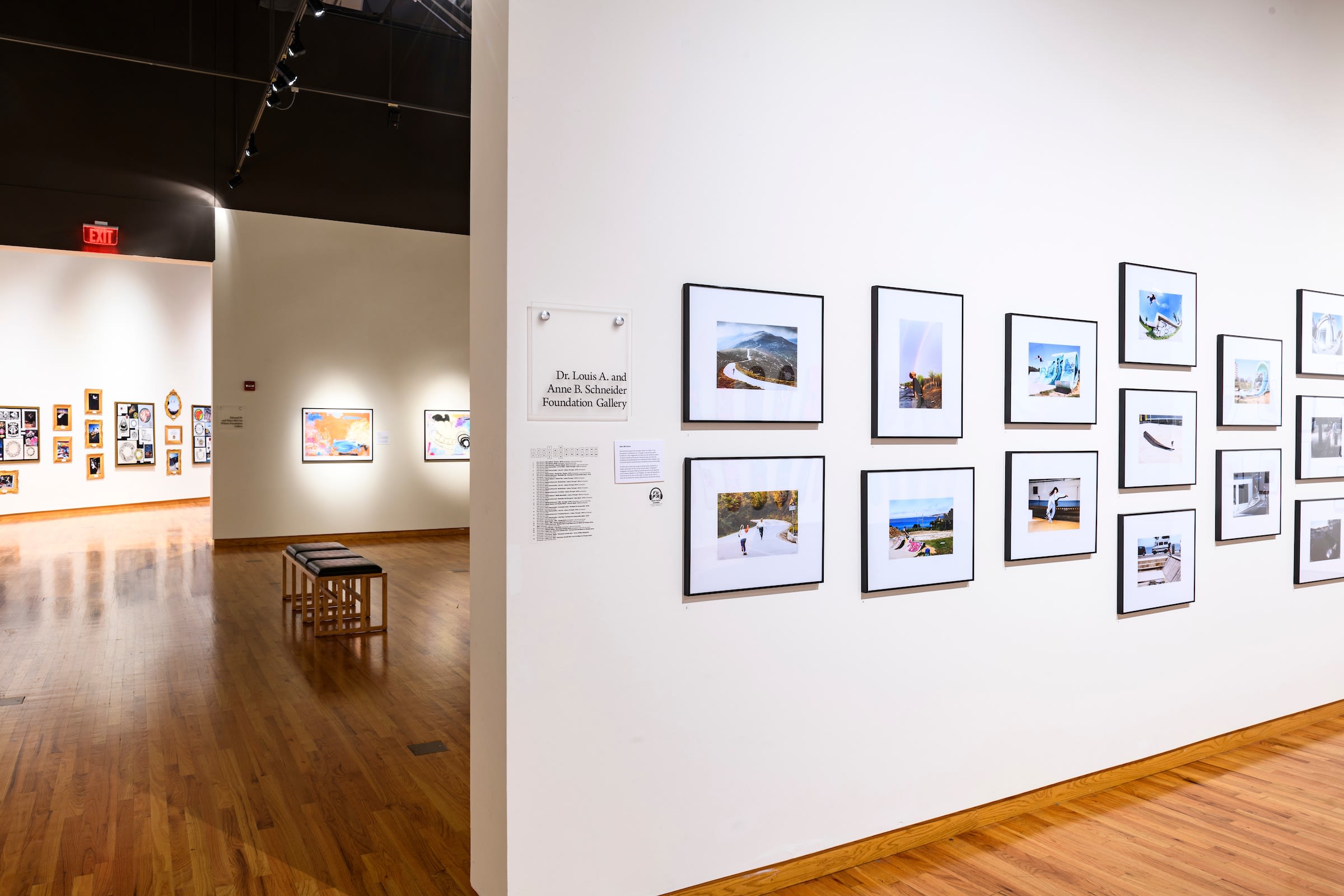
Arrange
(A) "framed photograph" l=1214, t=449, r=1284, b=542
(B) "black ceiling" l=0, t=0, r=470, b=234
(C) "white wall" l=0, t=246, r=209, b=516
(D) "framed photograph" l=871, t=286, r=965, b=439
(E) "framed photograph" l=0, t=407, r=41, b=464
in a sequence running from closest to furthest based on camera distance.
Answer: (D) "framed photograph" l=871, t=286, r=965, b=439
(A) "framed photograph" l=1214, t=449, r=1284, b=542
(B) "black ceiling" l=0, t=0, r=470, b=234
(E) "framed photograph" l=0, t=407, r=41, b=464
(C) "white wall" l=0, t=246, r=209, b=516

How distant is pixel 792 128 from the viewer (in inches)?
134

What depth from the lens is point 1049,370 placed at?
13.4 feet

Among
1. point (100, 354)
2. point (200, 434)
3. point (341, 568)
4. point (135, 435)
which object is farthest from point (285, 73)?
point (200, 434)

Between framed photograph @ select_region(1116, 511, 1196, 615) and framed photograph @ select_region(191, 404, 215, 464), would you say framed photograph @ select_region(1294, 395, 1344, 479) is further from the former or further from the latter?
framed photograph @ select_region(191, 404, 215, 464)

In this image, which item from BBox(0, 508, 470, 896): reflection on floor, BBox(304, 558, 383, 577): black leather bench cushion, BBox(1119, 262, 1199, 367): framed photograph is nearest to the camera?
BBox(0, 508, 470, 896): reflection on floor

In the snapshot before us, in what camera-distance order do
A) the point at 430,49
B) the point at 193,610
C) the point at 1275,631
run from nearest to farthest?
the point at 1275,631 < the point at 193,610 < the point at 430,49

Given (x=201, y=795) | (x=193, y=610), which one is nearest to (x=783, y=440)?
(x=201, y=795)

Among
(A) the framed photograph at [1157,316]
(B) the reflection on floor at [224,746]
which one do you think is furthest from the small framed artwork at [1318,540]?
(B) the reflection on floor at [224,746]

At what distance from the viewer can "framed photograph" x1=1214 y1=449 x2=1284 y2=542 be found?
15.6 ft

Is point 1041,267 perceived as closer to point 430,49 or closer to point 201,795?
point 201,795

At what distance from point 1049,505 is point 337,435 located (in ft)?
38.1

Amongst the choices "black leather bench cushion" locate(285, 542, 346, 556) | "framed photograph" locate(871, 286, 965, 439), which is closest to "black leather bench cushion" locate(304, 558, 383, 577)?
"black leather bench cushion" locate(285, 542, 346, 556)

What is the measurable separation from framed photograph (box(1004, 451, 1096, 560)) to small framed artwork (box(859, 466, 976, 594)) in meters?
0.24

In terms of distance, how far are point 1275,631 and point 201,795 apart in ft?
19.2
